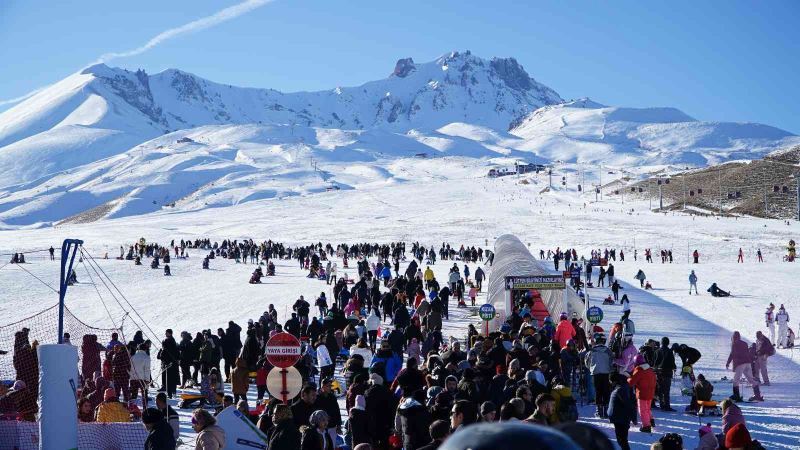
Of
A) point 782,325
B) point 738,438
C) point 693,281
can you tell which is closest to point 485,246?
point 693,281

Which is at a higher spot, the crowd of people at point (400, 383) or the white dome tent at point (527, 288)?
the white dome tent at point (527, 288)

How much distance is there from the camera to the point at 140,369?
13398mm

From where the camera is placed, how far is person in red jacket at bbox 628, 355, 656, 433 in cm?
1097

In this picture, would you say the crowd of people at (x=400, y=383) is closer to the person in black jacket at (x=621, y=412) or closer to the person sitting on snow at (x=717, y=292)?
the person in black jacket at (x=621, y=412)

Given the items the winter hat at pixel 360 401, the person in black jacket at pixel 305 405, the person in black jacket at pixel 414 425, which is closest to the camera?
the person in black jacket at pixel 414 425

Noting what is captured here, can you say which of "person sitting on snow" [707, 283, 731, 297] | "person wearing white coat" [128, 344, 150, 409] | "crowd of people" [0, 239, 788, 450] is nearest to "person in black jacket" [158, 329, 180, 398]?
"crowd of people" [0, 239, 788, 450]

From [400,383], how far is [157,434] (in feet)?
10.5

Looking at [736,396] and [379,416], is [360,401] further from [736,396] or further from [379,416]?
[736,396]

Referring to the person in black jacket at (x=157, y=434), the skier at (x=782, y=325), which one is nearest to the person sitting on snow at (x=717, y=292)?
the skier at (x=782, y=325)

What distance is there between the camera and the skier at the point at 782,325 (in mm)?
18703

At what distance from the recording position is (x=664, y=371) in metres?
12.7

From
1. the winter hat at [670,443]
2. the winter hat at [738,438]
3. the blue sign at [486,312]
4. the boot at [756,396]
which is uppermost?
the blue sign at [486,312]

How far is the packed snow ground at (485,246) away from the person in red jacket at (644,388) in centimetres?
25

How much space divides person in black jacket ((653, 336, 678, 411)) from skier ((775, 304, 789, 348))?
7.23 meters
